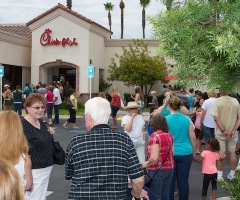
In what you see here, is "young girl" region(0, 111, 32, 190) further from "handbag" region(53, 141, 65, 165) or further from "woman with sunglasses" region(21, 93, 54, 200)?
"handbag" region(53, 141, 65, 165)

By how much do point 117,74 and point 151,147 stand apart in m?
25.2

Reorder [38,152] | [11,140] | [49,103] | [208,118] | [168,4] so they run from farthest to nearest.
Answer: [49,103], [208,118], [38,152], [11,140], [168,4]

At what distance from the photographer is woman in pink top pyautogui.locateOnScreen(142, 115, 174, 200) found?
5918 millimetres

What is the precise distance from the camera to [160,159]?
19.8 ft

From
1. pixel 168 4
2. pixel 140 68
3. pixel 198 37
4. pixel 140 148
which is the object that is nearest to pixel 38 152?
pixel 168 4

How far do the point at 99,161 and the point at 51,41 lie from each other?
2742cm

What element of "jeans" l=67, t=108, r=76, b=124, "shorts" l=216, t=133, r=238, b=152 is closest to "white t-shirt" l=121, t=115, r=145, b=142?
"shorts" l=216, t=133, r=238, b=152

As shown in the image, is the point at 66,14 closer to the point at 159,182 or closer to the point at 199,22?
the point at 159,182

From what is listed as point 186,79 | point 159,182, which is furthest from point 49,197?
point 186,79

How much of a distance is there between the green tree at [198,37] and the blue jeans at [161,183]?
2.98 m

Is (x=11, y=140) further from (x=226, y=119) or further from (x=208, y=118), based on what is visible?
(x=208, y=118)

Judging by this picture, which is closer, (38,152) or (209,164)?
(38,152)

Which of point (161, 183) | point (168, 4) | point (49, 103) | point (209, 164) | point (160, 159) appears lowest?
point (161, 183)

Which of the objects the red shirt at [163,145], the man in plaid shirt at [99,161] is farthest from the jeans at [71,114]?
the man in plaid shirt at [99,161]
